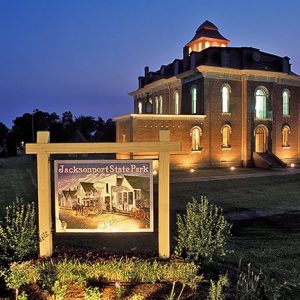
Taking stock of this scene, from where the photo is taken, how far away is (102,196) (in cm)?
544

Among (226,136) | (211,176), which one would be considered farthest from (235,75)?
(211,176)

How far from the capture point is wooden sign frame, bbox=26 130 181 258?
5469 mm

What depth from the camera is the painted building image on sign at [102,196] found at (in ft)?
17.8

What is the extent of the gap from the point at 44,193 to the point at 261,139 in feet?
99.2

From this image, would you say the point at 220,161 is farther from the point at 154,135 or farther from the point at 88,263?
the point at 88,263

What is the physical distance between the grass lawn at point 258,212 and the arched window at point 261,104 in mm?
11120

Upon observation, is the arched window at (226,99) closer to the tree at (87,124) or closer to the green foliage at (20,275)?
the green foliage at (20,275)

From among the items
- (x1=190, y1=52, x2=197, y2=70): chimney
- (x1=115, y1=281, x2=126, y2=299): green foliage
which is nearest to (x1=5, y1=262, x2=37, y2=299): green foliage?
(x1=115, y1=281, x2=126, y2=299): green foliage

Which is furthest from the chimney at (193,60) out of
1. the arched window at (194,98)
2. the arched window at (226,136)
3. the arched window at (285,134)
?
the arched window at (285,134)

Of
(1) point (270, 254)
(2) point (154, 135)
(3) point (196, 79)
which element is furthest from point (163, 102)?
(1) point (270, 254)

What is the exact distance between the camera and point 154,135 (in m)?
28.2

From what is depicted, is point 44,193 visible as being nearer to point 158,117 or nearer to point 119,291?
point 119,291

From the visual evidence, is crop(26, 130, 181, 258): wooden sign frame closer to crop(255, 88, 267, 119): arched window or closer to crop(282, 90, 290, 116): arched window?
crop(255, 88, 267, 119): arched window

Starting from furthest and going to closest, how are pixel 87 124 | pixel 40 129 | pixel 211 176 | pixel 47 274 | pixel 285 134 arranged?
pixel 87 124 < pixel 40 129 < pixel 285 134 < pixel 211 176 < pixel 47 274
